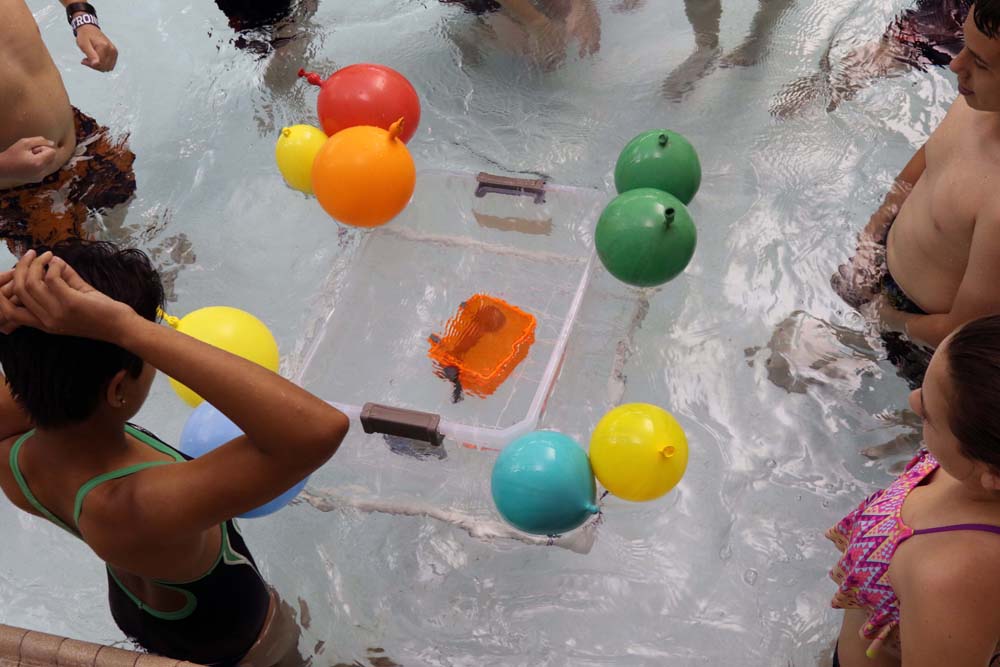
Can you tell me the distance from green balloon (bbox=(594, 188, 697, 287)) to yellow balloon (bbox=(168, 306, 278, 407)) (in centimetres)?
75

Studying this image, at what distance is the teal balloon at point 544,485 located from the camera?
1.56 metres

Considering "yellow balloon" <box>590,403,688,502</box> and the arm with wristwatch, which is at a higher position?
the arm with wristwatch

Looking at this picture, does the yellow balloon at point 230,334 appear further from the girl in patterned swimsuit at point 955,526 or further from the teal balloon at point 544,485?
the girl in patterned swimsuit at point 955,526

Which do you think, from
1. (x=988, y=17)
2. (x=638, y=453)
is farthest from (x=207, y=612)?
(x=988, y=17)

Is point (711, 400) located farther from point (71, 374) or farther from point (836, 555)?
point (71, 374)

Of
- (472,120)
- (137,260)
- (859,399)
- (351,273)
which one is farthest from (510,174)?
(137,260)

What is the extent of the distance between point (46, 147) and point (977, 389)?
1.77 m

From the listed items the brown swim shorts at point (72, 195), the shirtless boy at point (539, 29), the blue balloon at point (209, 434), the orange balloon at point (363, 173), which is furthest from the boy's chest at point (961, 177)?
the brown swim shorts at point (72, 195)

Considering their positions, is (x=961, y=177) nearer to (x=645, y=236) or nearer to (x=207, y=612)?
(x=645, y=236)

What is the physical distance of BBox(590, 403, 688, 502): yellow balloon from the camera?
1579 millimetres

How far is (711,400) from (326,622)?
1.05m

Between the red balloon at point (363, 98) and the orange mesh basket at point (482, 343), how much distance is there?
0.51 metres

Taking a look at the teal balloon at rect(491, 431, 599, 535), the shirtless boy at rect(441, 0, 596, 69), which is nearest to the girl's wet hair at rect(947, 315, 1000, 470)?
the teal balloon at rect(491, 431, 599, 535)

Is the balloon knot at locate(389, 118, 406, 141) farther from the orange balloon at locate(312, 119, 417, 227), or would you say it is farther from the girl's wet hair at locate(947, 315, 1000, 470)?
the girl's wet hair at locate(947, 315, 1000, 470)
